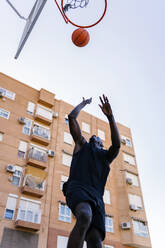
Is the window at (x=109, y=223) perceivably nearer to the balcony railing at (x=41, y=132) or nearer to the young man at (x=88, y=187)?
the balcony railing at (x=41, y=132)

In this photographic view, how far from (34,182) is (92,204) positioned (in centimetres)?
1651

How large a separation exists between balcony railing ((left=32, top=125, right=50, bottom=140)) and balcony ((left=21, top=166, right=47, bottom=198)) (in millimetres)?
3256

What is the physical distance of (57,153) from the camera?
21.4 metres

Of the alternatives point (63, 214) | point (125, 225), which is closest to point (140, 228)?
point (125, 225)

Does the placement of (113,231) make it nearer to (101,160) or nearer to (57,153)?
(57,153)

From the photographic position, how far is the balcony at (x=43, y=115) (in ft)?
72.5

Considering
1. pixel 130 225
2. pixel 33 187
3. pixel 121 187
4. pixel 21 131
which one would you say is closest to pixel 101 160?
pixel 33 187

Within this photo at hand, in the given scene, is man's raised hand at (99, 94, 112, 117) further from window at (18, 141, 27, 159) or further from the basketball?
window at (18, 141, 27, 159)

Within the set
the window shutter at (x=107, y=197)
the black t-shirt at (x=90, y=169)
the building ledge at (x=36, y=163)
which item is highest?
the building ledge at (x=36, y=163)

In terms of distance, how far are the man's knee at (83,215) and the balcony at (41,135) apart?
18.4m

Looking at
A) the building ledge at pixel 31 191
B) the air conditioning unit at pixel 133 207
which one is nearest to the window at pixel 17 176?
the building ledge at pixel 31 191

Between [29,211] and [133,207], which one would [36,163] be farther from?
[133,207]

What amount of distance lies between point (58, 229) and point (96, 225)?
1619cm

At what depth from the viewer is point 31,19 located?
11.1 meters
